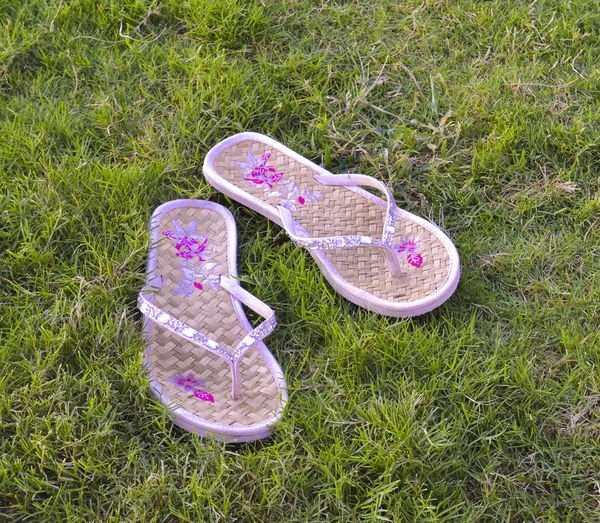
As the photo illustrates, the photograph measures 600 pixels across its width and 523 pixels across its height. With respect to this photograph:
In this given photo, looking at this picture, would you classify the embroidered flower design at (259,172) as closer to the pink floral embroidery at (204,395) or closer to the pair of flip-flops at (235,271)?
the pair of flip-flops at (235,271)

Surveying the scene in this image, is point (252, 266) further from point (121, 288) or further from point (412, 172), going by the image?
point (412, 172)

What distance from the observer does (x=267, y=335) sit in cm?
207

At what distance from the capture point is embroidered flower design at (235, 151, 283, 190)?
2420mm

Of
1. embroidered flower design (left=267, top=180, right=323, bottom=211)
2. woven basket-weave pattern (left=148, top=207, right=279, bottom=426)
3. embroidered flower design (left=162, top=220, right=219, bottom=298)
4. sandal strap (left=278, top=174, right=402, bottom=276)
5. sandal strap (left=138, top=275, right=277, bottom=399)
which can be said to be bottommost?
woven basket-weave pattern (left=148, top=207, right=279, bottom=426)

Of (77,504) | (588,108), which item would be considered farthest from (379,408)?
(588,108)

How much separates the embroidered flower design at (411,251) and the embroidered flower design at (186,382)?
669mm

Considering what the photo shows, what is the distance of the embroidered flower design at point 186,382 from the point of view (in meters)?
1.98

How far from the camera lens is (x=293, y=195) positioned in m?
2.40

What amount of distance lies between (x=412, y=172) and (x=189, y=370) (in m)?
0.96

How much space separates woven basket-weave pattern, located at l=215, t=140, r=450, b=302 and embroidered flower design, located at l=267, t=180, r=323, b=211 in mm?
12

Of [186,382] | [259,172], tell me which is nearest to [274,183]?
[259,172]

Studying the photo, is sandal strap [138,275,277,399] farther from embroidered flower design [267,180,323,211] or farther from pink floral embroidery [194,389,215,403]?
embroidered flower design [267,180,323,211]

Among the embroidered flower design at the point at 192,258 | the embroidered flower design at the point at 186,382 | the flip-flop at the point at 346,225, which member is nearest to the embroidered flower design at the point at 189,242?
the embroidered flower design at the point at 192,258

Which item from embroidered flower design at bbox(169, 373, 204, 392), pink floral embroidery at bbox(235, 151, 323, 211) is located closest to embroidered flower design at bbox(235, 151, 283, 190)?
pink floral embroidery at bbox(235, 151, 323, 211)
